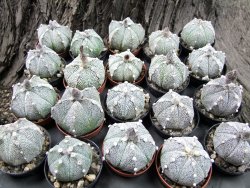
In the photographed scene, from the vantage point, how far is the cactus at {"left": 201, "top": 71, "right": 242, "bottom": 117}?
7.42 ft

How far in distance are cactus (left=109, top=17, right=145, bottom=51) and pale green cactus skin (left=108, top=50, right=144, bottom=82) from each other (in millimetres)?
272

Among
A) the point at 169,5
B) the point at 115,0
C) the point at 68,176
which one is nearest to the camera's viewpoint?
the point at 68,176

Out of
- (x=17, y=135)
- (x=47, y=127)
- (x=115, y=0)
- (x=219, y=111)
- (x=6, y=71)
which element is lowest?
(x=6, y=71)

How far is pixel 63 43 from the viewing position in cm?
279

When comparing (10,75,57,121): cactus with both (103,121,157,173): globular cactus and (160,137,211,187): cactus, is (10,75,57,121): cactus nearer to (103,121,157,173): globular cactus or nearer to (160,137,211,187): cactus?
(103,121,157,173): globular cactus

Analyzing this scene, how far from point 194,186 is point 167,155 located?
25 centimetres

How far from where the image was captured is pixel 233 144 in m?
2.04

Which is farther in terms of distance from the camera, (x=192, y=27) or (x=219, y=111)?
(x=192, y=27)

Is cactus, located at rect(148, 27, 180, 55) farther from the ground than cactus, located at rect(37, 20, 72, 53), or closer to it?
farther from the ground

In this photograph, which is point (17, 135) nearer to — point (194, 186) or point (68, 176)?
point (68, 176)

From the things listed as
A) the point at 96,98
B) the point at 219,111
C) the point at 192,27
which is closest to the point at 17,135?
the point at 96,98

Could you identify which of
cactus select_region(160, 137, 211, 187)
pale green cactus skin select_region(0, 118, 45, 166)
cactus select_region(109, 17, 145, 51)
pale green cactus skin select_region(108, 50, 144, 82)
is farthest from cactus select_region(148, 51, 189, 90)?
pale green cactus skin select_region(0, 118, 45, 166)

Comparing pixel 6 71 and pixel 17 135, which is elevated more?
pixel 17 135

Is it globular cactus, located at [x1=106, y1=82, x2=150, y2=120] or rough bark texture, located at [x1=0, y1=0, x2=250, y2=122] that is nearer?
globular cactus, located at [x1=106, y1=82, x2=150, y2=120]
